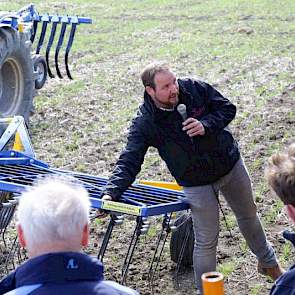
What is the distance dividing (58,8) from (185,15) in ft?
11.9

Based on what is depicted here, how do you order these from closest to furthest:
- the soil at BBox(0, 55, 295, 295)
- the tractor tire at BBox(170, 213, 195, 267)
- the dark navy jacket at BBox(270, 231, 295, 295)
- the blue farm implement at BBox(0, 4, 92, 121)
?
the dark navy jacket at BBox(270, 231, 295, 295) → the tractor tire at BBox(170, 213, 195, 267) → the soil at BBox(0, 55, 295, 295) → the blue farm implement at BBox(0, 4, 92, 121)

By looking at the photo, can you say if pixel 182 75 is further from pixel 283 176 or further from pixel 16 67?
pixel 283 176

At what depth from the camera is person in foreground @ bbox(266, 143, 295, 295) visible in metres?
2.98

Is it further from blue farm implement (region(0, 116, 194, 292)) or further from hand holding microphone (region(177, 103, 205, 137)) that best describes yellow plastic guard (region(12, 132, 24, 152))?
hand holding microphone (region(177, 103, 205, 137))

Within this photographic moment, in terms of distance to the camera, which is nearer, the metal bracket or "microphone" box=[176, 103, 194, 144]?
"microphone" box=[176, 103, 194, 144]

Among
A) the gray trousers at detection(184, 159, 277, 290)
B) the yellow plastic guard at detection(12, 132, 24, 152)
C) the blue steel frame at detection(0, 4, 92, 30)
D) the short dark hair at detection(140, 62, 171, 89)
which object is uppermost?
the blue steel frame at detection(0, 4, 92, 30)

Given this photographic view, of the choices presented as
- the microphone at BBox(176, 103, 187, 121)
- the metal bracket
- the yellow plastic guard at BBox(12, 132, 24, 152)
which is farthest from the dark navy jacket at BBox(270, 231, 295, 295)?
the yellow plastic guard at BBox(12, 132, 24, 152)

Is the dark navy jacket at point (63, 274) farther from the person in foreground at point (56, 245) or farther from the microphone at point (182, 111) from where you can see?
the microphone at point (182, 111)

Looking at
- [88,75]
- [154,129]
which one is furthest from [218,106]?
[88,75]

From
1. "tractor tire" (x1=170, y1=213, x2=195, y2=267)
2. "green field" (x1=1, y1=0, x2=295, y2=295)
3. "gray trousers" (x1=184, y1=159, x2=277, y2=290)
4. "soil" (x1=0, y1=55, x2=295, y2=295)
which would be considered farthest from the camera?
"green field" (x1=1, y1=0, x2=295, y2=295)

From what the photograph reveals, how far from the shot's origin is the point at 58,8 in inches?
842

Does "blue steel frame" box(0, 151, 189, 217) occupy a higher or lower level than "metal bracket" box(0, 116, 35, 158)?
lower

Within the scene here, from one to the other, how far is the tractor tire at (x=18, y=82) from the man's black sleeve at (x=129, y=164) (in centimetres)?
468

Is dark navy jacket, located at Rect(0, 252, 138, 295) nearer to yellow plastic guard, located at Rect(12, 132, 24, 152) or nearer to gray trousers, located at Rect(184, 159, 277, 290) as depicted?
gray trousers, located at Rect(184, 159, 277, 290)
